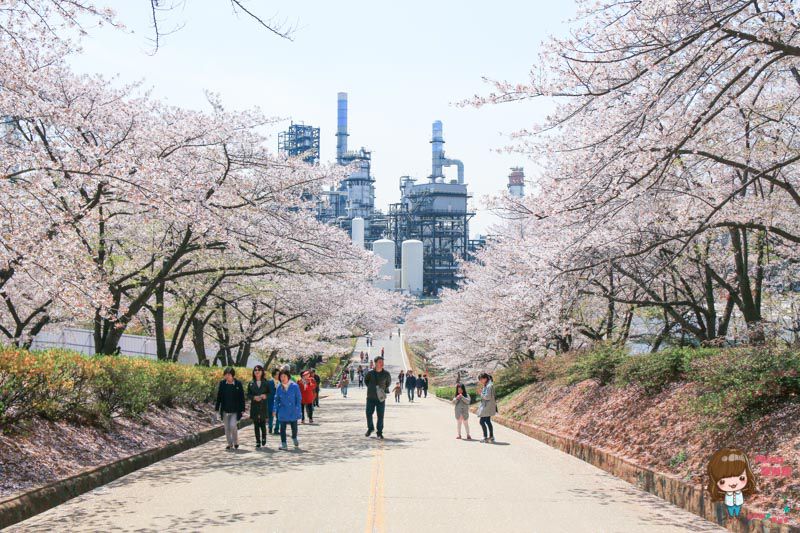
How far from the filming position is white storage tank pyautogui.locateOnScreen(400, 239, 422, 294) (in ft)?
373

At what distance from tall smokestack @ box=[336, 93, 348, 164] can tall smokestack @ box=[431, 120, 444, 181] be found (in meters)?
14.4

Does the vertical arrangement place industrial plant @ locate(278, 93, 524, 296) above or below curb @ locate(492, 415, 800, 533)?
above

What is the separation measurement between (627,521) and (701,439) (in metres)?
2.52

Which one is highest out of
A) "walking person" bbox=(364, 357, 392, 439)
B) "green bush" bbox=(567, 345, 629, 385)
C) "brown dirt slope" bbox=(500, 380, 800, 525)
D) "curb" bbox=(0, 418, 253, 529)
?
"green bush" bbox=(567, 345, 629, 385)

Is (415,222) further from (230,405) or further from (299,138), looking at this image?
(230,405)

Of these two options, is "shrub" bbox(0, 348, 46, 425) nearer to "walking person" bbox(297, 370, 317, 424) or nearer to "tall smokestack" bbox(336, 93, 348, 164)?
"walking person" bbox(297, 370, 317, 424)

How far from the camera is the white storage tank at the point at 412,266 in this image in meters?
114

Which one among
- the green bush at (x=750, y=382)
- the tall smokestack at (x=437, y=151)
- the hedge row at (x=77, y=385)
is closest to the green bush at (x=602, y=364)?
the green bush at (x=750, y=382)

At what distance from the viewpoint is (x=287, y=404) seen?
49.0ft

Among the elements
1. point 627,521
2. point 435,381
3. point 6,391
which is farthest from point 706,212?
point 435,381

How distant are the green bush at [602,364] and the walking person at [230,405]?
7698 mm

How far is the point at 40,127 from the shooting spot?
15188 mm

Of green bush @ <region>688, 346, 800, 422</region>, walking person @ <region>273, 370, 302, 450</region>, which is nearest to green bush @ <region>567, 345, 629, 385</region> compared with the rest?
green bush @ <region>688, 346, 800, 422</region>

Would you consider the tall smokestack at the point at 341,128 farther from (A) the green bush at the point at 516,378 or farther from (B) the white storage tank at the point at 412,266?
(A) the green bush at the point at 516,378
